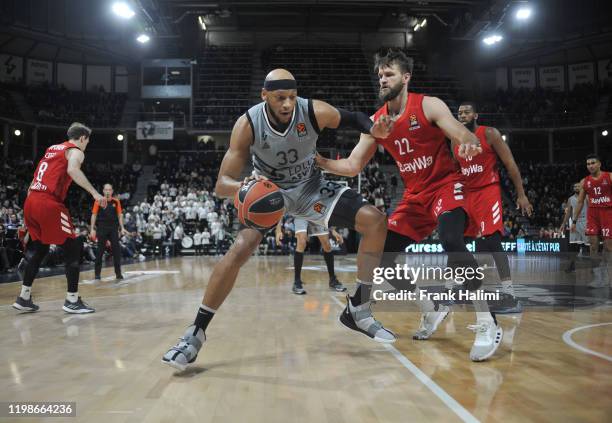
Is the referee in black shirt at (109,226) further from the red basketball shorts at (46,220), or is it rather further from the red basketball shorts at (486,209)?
the red basketball shorts at (486,209)

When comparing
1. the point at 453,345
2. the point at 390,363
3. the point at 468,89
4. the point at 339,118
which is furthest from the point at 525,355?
the point at 468,89

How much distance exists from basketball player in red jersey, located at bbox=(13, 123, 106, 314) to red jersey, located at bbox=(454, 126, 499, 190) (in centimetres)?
381

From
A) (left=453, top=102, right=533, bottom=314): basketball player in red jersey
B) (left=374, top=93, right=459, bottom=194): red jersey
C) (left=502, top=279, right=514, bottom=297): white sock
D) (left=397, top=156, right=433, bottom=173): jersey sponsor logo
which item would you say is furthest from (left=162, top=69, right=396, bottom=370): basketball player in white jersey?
(left=502, top=279, right=514, bottom=297): white sock

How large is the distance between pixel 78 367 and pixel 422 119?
2732 millimetres

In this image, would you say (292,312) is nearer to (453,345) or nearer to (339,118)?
(453,345)

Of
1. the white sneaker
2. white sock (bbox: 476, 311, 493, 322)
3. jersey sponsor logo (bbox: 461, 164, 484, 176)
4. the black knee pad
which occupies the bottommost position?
the white sneaker

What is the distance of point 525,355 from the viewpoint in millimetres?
3254

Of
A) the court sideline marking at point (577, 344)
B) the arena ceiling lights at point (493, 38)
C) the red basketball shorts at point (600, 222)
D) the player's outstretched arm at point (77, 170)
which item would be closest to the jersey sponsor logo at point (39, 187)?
the player's outstretched arm at point (77, 170)

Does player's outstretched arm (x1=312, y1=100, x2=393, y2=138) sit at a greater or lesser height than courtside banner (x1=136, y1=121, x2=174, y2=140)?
lesser

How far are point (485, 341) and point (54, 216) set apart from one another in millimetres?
4263

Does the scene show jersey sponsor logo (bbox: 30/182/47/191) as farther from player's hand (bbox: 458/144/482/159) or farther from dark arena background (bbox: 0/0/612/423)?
player's hand (bbox: 458/144/482/159)

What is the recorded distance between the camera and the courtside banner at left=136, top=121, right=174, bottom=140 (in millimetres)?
25281

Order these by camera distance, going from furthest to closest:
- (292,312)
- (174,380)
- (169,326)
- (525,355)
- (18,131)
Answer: (18,131), (292,312), (169,326), (525,355), (174,380)

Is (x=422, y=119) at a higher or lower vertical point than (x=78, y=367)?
higher
